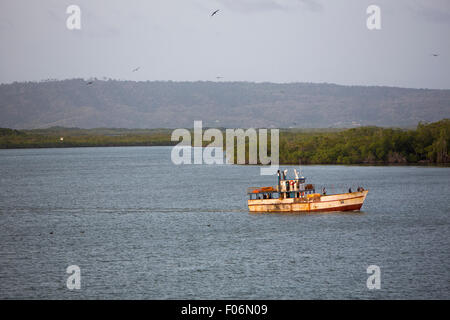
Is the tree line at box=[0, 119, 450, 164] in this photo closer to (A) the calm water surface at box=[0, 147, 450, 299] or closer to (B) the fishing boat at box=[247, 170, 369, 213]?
(A) the calm water surface at box=[0, 147, 450, 299]

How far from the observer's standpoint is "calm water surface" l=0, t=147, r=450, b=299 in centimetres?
3834

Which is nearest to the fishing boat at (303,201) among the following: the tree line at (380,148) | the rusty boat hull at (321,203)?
the rusty boat hull at (321,203)

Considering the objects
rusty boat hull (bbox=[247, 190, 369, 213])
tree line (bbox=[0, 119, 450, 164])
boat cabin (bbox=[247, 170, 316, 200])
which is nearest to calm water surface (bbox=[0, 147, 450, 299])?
rusty boat hull (bbox=[247, 190, 369, 213])

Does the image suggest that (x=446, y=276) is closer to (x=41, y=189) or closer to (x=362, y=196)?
(x=362, y=196)

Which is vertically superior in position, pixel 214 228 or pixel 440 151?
pixel 440 151

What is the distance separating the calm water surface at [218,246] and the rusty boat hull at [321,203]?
1.11m

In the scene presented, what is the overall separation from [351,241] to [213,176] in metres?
63.6

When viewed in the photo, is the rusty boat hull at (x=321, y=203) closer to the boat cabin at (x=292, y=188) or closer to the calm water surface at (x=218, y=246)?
the boat cabin at (x=292, y=188)

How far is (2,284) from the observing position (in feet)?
129

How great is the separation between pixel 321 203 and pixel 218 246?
1567 centimetres

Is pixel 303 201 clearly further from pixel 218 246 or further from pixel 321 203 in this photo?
pixel 218 246

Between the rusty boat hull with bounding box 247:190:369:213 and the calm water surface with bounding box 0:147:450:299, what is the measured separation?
3.64 feet

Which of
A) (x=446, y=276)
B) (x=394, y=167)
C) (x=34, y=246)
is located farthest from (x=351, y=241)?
(x=394, y=167)

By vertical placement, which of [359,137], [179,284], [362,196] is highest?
[359,137]
